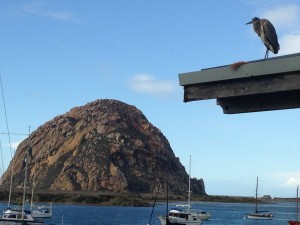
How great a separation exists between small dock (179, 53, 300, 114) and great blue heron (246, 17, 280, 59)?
100 cm

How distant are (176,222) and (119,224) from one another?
32.6 metres

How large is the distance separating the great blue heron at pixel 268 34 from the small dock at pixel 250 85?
3.28ft

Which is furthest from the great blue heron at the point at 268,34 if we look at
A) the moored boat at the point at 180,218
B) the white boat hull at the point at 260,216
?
the white boat hull at the point at 260,216

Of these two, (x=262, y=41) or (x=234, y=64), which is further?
(x=262, y=41)

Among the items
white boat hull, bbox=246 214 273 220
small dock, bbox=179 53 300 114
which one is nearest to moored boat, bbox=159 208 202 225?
white boat hull, bbox=246 214 273 220

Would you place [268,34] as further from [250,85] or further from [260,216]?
[260,216]

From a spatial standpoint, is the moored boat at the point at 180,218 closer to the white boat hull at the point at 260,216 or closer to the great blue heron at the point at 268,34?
the white boat hull at the point at 260,216

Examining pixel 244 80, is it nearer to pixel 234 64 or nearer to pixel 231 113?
pixel 234 64

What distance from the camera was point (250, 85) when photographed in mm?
A: 5293

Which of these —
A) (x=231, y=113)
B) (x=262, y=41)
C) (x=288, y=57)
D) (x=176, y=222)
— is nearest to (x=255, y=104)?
(x=231, y=113)

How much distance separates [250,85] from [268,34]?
1476 millimetres

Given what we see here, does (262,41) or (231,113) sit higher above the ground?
(262,41)

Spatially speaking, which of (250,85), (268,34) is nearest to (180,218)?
(268,34)

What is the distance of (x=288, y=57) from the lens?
16.9ft
